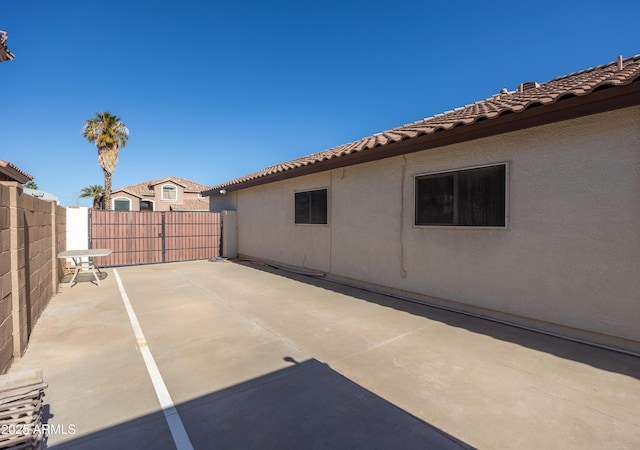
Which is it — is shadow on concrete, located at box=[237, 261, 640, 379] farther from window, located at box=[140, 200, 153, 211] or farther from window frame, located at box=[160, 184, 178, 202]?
window, located at box=[140, 200, 153, 211]

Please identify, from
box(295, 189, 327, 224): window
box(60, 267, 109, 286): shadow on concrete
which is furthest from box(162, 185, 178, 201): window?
box(295, 189, 327, 224): window

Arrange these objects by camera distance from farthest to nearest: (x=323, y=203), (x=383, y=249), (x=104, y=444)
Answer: (x=323, y=203), (x=383, y=249), (x=104, y=444)

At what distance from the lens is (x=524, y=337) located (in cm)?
457

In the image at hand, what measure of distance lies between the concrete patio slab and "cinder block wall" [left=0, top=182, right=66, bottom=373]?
1.00ft

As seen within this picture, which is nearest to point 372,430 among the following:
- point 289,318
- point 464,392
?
point 464,392

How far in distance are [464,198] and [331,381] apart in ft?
13.5

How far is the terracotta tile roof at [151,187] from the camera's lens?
34.5 meters

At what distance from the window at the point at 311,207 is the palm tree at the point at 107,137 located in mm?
19444

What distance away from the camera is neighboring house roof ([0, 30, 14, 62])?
28.3ft

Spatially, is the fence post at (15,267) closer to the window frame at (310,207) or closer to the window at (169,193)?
the window frame at (310,207)

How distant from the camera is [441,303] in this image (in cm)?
612

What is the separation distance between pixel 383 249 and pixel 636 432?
16.2 feet

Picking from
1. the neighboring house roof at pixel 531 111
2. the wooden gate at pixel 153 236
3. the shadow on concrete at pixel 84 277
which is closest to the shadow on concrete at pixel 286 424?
the neighboring house roof at pixel 531 111

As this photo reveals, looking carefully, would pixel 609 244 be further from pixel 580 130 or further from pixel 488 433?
pixel 488 433
